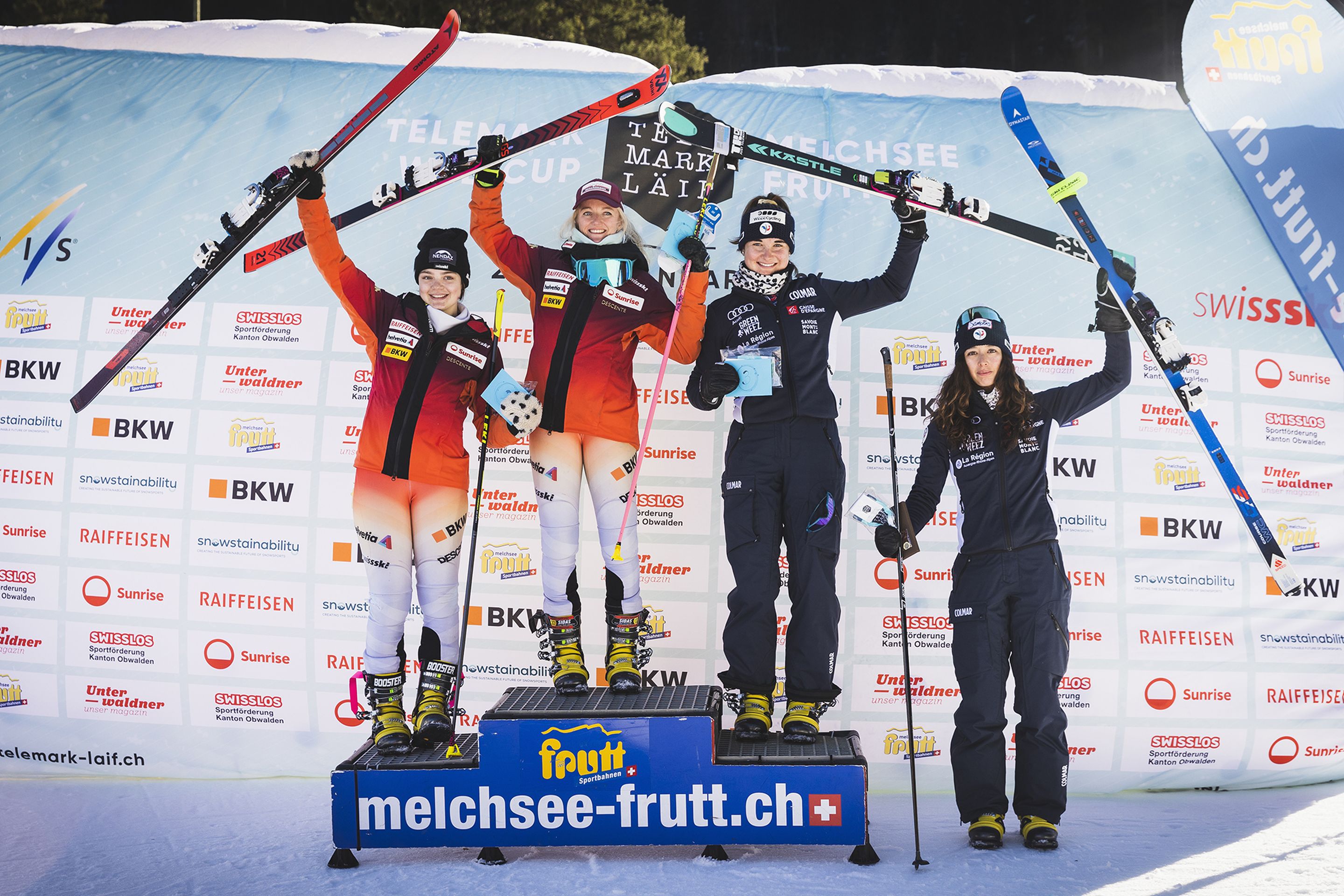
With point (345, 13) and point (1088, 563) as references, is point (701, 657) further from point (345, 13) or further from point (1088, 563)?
point (345, 13)

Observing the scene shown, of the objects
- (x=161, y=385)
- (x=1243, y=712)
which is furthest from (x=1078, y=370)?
(x=161, y=385)

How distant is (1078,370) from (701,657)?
1.95 metres

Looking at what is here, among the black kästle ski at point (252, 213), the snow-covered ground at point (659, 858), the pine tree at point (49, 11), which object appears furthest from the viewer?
the pine tree at point (49, 11)

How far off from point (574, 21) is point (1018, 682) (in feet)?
42.0

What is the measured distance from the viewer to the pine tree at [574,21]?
43.2 feet

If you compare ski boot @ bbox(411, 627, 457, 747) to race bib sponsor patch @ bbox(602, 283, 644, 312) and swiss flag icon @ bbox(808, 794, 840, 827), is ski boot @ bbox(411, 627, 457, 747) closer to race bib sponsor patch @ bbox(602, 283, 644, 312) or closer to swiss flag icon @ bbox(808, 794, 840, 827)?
swiss flag icon @ bbox(808, 794, 840, 827)

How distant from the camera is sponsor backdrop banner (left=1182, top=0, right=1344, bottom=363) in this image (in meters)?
3.98

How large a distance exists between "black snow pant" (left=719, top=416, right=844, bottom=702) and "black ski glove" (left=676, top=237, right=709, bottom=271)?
0.59 metres

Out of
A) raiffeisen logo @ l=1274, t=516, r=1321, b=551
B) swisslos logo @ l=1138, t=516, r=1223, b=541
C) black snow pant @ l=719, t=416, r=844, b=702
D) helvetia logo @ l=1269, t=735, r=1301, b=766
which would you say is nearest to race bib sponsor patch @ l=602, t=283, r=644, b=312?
black snow pant @ l=719, t=416, r=844, b=702

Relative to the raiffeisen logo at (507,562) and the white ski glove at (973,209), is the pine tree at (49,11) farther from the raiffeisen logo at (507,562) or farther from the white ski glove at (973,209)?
the white ski glove at (973,209)

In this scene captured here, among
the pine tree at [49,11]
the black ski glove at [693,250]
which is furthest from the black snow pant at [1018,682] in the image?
the pine tree at [49,11]

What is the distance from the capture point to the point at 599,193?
11.1 ft

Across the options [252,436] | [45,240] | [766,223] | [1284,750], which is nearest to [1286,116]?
[766,223]

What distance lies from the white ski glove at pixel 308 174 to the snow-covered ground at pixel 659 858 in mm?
2150
